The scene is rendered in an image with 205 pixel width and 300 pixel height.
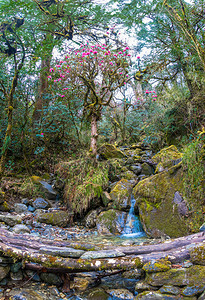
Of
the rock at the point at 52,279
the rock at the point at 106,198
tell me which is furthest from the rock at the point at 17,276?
the rock at the point at 106,198

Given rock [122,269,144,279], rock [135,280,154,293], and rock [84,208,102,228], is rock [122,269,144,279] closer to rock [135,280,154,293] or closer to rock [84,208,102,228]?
rock [135,280,154,293]

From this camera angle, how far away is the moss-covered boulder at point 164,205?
399 centimetres

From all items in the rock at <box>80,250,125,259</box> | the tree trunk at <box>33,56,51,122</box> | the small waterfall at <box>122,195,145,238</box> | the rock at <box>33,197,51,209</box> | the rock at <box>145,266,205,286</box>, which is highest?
the tree trunk at <box>33,56,51,122</box>

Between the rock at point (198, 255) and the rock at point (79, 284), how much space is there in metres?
1.39

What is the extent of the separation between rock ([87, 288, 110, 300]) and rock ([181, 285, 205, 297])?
0.91 metres

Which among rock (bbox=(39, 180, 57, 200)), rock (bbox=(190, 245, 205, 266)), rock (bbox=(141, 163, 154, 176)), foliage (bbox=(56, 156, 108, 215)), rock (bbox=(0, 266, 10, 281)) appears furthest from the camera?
rock (bbox=(141, 163, 154, 176))

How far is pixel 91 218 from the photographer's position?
539cm

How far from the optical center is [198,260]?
2199mm

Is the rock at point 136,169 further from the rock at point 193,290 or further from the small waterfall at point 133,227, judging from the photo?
the rock at point 193,290

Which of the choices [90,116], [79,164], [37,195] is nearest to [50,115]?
[90,116]

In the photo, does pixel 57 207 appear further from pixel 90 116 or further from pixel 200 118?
pixel 200 118

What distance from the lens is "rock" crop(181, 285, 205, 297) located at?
6.51 ft

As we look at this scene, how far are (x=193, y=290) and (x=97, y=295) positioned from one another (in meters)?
1.12

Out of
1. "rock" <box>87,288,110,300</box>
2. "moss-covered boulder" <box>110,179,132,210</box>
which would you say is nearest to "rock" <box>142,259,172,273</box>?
"rock" <box>87,288,110,300</box>
